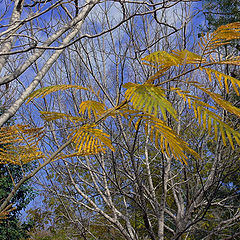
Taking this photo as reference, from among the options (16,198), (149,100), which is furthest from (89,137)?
(16,198)

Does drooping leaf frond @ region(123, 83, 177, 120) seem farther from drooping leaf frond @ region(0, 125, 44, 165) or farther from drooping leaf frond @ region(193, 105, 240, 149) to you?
drooping leaf frond @ region(0, 125, 44, 165)

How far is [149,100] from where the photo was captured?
100 centimetres

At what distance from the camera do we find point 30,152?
1.67 m

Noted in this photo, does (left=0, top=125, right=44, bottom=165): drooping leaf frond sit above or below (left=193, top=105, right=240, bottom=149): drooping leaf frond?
above

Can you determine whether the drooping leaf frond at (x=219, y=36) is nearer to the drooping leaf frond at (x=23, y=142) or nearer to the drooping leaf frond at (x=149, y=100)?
the drooping leaf frond at (x=149, y=100)

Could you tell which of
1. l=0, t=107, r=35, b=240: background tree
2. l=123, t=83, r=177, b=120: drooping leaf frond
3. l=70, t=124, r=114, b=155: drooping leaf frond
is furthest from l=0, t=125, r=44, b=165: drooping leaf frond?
l=0, t=107, r=35, b=240: background tree

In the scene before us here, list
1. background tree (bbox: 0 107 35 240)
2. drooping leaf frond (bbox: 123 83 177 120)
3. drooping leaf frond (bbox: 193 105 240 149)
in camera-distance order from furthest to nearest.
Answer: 1. background tree (bbox: 0 107 35 240)
2. drooping leaf frond (bbox: 193 105 240 149)
3. drooping leaf frond (bbox: 123 83 177 120)

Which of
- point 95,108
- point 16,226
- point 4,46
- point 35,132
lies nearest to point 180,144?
point 95,108

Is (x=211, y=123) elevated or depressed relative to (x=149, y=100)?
depressed

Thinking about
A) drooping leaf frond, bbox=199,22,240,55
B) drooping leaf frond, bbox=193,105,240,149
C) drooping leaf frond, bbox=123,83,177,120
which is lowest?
drooping leaf frond, bbox=193,105,240,149

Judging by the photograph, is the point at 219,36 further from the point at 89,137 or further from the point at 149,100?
the point at 89,137

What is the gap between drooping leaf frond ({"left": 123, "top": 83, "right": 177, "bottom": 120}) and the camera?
97cm

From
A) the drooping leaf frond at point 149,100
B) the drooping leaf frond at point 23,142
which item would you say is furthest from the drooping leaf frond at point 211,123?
the drooping leaf frond at point 23,142

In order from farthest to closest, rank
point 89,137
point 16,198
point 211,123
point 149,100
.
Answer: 1. point 16,198
2. point 89,137
3. point 211,123
4. point 149,100
